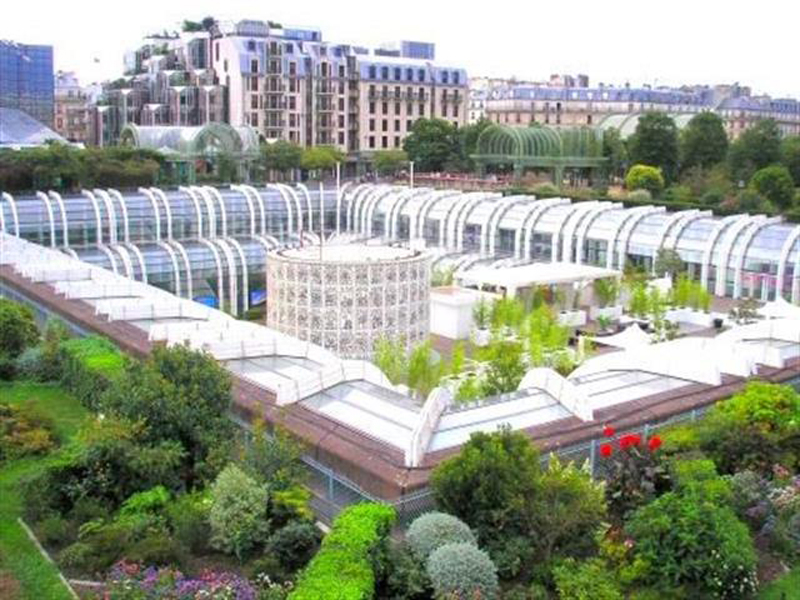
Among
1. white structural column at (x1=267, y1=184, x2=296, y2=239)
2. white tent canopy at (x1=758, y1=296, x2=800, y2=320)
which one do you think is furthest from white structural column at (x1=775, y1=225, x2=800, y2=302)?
white structural column at (x1=267, y1=184, x2=296, y2=239)

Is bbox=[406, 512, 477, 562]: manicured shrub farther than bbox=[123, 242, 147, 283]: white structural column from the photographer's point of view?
No

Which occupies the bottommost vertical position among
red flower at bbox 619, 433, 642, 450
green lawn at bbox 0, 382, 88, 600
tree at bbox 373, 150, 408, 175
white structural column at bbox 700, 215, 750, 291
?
green lawn at bbox 0, 382, 88, 600

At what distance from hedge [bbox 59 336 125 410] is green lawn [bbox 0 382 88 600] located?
303mm

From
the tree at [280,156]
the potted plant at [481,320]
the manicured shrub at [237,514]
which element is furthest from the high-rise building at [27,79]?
the manicured shrub at [237,514]

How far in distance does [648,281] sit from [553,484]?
85.5 feet

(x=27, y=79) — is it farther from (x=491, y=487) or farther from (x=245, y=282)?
(x=491, y=487)

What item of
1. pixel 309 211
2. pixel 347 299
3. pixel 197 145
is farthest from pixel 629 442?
pixel 197 145

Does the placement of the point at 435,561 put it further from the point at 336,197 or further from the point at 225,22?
the point at 225,22

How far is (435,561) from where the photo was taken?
453 inches

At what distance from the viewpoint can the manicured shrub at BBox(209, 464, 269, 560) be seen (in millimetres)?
12766

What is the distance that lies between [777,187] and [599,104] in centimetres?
6267

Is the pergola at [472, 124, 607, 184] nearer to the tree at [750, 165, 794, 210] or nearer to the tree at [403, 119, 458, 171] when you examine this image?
the tree at [403, 119, 458, 171]

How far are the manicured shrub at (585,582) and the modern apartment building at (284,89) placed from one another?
246ft

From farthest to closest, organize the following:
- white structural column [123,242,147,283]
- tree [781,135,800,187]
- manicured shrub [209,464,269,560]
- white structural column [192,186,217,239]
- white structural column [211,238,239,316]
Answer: tree [781,135,800,187] < white structural column [192,186,217,239] < white structural column [211,238,239,316] < white structural column [123,242,147,283] < manicured shrub [209,464,269,560]
